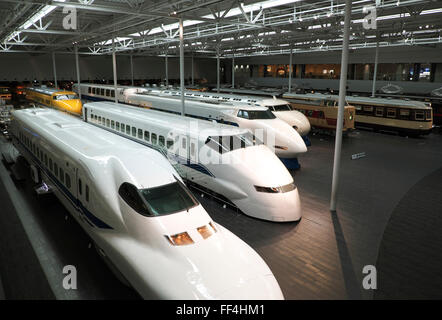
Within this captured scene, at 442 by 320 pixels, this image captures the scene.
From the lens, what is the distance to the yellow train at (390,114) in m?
20.2

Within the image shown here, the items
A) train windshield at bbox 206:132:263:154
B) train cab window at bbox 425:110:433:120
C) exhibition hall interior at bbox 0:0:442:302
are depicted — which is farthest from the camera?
train cab window at bbox 425:110:433:120

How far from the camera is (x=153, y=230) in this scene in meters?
5.41

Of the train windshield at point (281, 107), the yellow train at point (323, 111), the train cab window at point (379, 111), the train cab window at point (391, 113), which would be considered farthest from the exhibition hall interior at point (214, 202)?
the train cab window at point (379, 111)

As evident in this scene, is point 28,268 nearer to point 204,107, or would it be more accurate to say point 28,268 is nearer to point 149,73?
point 204,107

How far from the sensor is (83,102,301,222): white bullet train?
8812 mm

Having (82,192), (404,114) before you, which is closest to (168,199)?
(82,192)

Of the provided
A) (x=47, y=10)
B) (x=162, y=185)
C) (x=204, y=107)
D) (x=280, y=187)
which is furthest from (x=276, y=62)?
(x=162, y=185)

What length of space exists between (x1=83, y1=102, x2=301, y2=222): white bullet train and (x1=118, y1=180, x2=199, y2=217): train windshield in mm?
2987

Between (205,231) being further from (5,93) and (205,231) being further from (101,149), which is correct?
(5,93)

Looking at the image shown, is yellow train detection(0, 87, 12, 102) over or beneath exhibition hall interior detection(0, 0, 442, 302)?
over

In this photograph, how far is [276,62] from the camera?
4412 cm

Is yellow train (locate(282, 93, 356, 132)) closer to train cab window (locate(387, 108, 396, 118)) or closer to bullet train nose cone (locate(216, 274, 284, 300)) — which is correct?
train cab window (locate(387, 108, 396, 118))

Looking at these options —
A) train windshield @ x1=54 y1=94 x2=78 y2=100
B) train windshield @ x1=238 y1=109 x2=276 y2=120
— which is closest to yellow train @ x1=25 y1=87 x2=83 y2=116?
train windshield @ x1=54 y1=94 x2=78 y2=100

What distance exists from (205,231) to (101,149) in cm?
348
